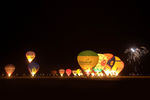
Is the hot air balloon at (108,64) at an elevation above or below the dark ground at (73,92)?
above

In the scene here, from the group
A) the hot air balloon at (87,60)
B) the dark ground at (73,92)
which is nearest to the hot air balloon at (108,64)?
the hot air balloon at (87,60)

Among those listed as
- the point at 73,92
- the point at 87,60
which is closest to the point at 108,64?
the point at 87,60

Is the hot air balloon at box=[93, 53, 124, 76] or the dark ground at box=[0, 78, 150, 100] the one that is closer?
the dark ground at box=[0, 78, 150, 100]

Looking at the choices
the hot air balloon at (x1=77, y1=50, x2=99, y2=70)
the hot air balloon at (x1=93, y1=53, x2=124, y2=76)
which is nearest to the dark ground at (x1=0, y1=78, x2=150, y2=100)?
the hot air balloon at (x1=77, y1=50, x2=99, y2=70)

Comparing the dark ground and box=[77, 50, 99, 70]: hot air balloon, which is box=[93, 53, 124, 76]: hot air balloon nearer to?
box=[77, 50, 99, 70]: hot air balloon

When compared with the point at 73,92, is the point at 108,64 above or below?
above

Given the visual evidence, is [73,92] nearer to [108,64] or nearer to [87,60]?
[87,60]

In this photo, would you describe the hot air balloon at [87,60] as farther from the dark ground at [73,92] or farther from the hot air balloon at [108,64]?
the dark ground at [73,92]

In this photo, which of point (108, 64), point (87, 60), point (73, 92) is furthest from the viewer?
point (108, 64)

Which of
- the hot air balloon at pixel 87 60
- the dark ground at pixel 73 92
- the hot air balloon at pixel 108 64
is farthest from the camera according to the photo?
the hot air balloon at pixel 108 64

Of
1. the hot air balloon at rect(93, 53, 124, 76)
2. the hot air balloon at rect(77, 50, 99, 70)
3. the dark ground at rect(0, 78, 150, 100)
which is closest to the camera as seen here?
the dark ground at rect(0, 78, 150, 100)

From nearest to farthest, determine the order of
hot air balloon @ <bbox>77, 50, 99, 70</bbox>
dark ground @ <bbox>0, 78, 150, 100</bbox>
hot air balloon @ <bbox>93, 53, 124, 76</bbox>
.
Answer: dark ground @ <bbox>0, 78, 150, 100</bbox> < hot air balloon @ <bbox>77, 50, 99, 70</bbox> < hot air balloon @ <bbox>93, 53, 124, 76</bbox>

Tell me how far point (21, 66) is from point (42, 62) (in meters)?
10.0

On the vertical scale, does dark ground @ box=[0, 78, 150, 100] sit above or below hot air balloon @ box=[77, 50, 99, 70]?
below
